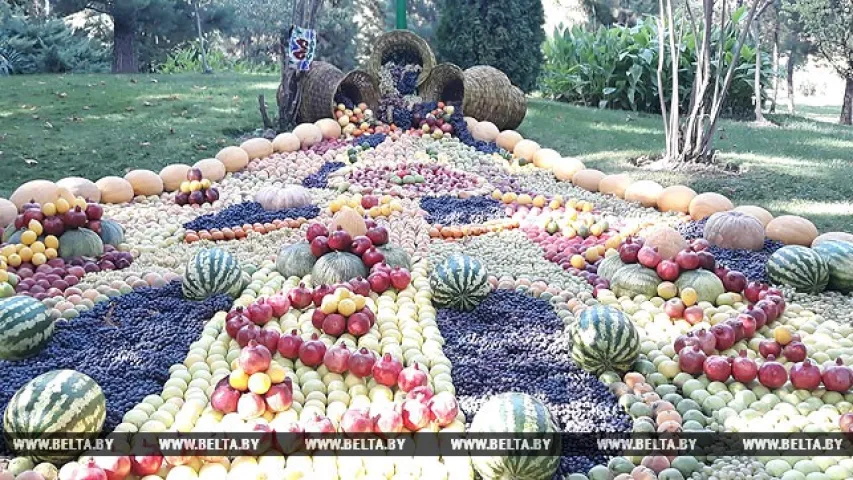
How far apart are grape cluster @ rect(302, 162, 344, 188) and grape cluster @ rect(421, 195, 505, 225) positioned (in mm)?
1083

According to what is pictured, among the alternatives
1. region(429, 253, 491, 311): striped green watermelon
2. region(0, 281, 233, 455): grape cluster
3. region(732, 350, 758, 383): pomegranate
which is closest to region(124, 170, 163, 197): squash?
region(0, 281, 233, 455): grape cluster

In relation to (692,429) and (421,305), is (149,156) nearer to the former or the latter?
(421,305)

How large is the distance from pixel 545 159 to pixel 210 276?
440cm

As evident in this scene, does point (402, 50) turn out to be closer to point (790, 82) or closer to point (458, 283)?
point (458, 283)

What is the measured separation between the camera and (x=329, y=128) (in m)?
8.55

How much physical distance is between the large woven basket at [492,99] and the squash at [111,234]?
4.94 m

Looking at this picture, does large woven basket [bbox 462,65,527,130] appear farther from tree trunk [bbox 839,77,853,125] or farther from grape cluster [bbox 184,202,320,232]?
tree trunk [bbox 839,77,853,125]

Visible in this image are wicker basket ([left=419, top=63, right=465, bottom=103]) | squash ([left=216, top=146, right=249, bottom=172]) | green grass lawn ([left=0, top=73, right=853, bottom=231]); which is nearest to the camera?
green grass lawn ([left=0, top=73, right=853, bottom=231])

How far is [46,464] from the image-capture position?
2789mm

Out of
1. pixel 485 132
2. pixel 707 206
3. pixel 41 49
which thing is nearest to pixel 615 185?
pixel 707 206

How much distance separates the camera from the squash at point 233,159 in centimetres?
744

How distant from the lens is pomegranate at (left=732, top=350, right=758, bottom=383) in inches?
137

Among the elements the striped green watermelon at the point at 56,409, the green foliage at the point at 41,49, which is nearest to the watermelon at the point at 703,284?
the striped green watermelon at the point at 56,409

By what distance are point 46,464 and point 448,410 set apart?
1.41m
